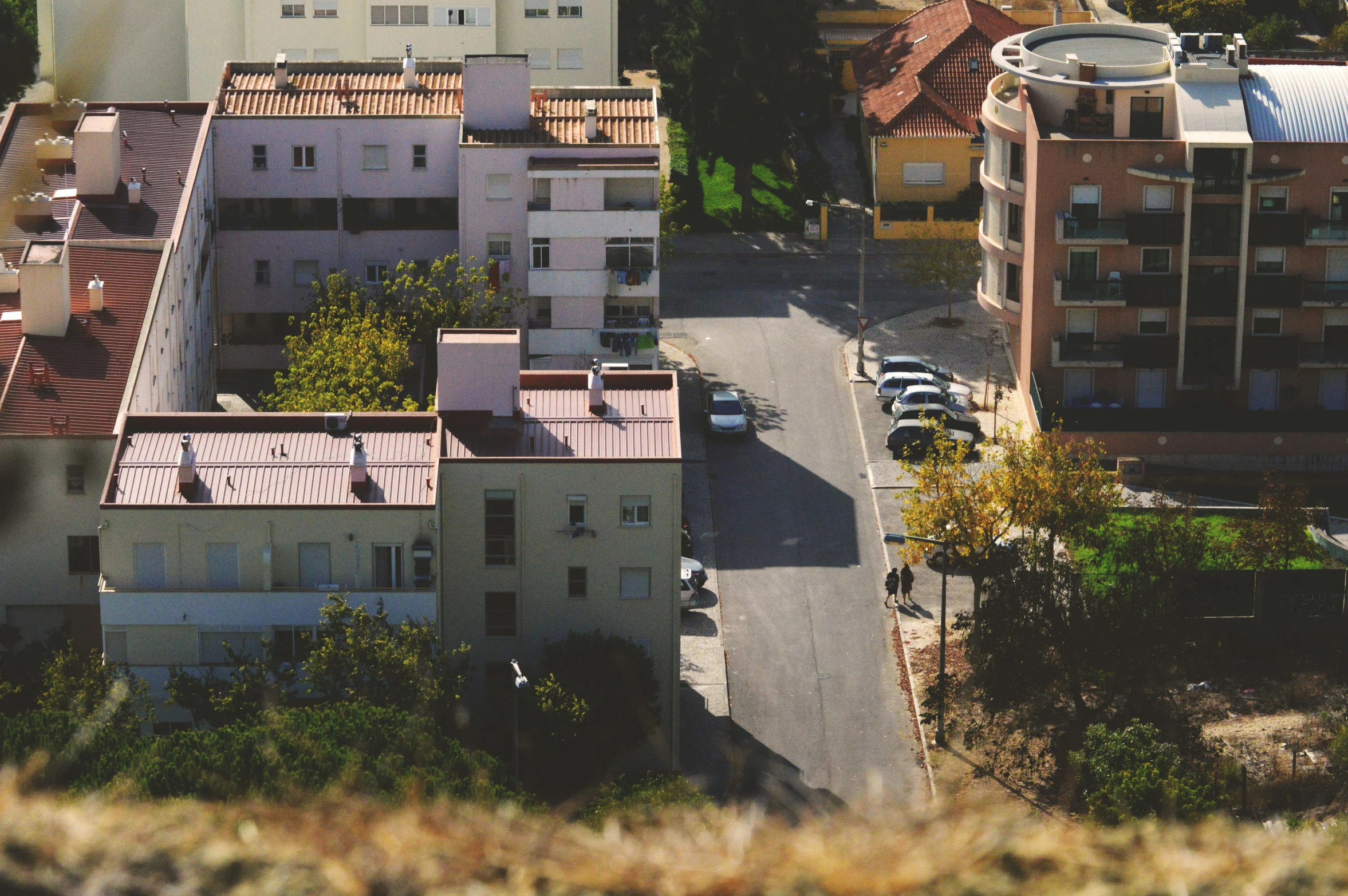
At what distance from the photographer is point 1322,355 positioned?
74.2 meters

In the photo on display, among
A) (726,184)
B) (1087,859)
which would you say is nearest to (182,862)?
(1087,859)

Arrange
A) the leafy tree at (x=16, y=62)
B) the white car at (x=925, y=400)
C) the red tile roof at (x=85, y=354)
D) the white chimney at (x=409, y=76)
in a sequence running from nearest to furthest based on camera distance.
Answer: the leafy tree at (x=16, y=62) < the red tile roof at (x=85, y=354) < the white car at (x=925, y=400) < the white chimney at (x=409, y=76)

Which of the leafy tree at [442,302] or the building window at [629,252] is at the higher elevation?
the building window at [629,252]

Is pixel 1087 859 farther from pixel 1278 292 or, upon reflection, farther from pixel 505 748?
pixel 1278 292

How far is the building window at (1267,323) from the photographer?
74250mm

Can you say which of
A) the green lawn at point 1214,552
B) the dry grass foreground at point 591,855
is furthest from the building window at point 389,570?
the dry grass foreground at point 591,855

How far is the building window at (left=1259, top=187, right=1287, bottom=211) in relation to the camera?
72688 millimetres

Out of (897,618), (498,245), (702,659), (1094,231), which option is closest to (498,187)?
(498,245)

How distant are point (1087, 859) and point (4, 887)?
13.6 ft

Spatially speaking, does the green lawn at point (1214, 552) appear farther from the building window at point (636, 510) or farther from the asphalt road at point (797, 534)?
the building window at point (636, 510)

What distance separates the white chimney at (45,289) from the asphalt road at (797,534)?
71.5 feet

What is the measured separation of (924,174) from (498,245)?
29058 mm

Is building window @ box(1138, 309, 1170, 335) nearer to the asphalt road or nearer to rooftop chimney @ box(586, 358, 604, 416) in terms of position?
the asphalt road

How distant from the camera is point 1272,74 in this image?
7375cm
